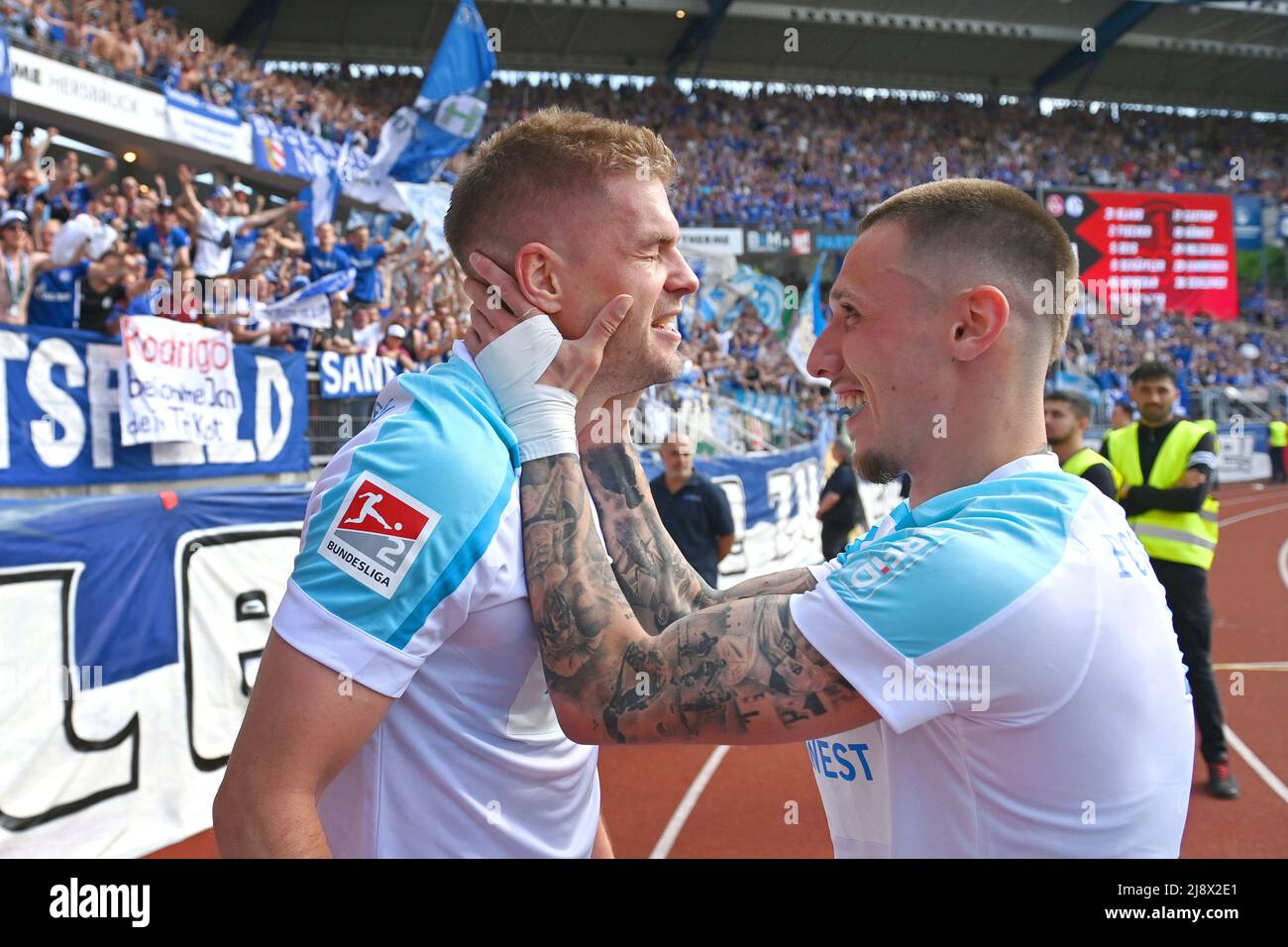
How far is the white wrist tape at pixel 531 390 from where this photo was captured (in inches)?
66.6

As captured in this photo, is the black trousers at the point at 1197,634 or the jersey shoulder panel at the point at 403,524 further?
the black trousers at the point at 1197,634

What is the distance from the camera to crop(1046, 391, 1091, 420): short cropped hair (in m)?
5.33

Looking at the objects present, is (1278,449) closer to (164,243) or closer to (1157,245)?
(1157,245)

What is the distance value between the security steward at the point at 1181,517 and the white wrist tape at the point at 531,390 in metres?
4.45

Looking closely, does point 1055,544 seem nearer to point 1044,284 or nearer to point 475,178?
point 1044,284

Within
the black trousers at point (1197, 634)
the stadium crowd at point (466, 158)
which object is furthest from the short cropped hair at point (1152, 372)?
the stadium crowd at point (466, 158)

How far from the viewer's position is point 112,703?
14.4ft

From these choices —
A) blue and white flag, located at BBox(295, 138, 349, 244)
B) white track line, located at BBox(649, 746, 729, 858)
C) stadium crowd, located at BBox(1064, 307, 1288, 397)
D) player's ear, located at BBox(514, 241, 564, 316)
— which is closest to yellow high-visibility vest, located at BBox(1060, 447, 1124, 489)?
white track line, located at BBox(649, 746, 729, 858)

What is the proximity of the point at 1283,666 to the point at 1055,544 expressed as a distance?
Answer: 8.62 m

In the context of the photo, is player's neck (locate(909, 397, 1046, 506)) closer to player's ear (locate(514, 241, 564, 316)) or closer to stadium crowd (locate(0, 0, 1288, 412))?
player's ear (locate(514, 241, 564, 316))

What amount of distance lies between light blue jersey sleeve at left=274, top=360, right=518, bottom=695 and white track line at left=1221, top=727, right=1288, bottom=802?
5.15m

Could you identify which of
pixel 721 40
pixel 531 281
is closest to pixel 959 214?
pixel 531 281

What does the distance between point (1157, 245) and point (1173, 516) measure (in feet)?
94.2

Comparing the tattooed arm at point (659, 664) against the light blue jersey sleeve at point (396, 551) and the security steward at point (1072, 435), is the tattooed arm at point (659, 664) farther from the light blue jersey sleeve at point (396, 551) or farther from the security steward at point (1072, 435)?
the security steward at point (1072, 435)
